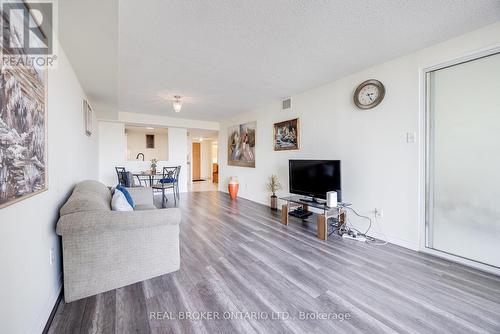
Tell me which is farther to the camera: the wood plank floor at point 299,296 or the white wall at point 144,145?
the white wall at point 144,145

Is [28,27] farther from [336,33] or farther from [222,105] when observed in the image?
[222,105]

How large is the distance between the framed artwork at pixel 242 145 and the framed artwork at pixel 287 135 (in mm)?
894

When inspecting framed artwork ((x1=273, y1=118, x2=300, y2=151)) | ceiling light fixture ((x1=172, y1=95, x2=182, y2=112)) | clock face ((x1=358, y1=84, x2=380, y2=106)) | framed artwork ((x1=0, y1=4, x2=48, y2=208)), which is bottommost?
framed artwork ((x1=0, y1=4, x2=48, y2=208))

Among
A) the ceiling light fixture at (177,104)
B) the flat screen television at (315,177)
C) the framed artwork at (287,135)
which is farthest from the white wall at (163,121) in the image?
the flat screen television at (315,177)

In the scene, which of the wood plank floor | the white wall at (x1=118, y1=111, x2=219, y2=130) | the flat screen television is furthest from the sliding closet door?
the white wall at (x1=118, y1=111, x2=219, y2=130)

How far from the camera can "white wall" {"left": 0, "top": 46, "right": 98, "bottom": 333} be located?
0.98 m

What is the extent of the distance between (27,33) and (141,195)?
2767mm

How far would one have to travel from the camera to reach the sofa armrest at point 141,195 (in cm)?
351

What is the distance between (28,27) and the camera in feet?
4.01

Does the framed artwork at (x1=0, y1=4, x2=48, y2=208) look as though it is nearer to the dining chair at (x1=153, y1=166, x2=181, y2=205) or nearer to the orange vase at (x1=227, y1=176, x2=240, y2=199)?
the dining chair at (x1=153, y1=166, x2=181, y2=205)

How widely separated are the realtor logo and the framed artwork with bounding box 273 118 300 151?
140 inches

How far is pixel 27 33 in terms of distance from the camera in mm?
1202

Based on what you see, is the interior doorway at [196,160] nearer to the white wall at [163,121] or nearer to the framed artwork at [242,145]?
the white wall at [163,121]

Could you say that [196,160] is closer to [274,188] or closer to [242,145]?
[242,145]
